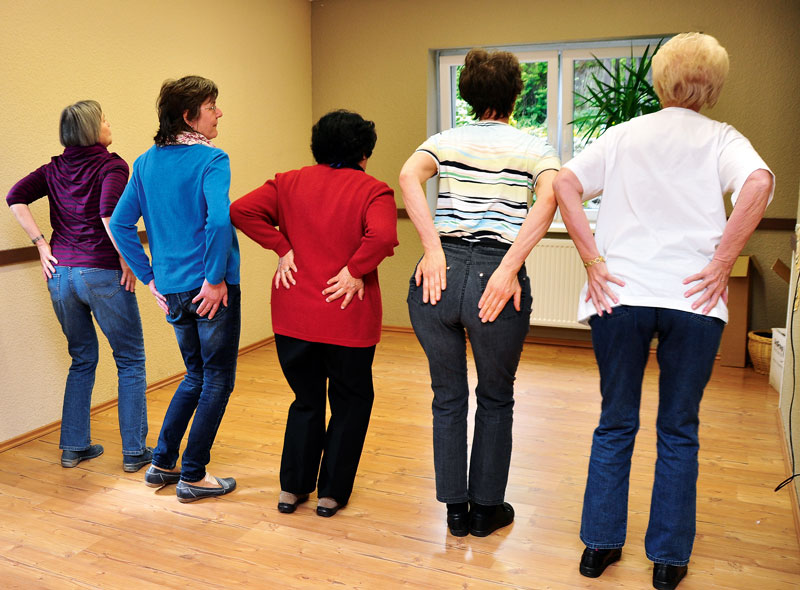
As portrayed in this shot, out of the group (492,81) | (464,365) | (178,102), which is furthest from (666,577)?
(178,102)

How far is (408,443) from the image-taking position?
3223mm

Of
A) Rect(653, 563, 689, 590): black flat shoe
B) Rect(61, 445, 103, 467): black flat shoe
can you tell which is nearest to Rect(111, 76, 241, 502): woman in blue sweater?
Rect(61, 445, 103, 467): black flat shoe

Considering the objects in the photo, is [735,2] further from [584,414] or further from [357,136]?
[357,136]

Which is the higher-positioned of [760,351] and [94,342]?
[94,342]

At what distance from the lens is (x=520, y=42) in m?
4.88

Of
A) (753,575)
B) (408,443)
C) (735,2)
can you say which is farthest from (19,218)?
(735,2)

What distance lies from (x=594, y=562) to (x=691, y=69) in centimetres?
142

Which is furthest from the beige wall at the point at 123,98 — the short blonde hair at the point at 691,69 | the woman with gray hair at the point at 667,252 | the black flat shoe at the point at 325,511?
the short blonde hair at the point at 691,69

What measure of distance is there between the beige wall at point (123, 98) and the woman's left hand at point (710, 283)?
2.77 m

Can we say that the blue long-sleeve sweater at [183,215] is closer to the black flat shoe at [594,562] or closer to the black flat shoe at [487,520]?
the black flat shoe at [487,520]

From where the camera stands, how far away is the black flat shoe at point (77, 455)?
2957 mm

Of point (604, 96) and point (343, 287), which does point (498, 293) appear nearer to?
point (343, 287)

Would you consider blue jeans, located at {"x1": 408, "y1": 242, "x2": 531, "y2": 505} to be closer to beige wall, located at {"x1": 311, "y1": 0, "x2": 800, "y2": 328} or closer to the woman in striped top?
the woman in striped top

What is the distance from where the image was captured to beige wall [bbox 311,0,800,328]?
14.4 feet
